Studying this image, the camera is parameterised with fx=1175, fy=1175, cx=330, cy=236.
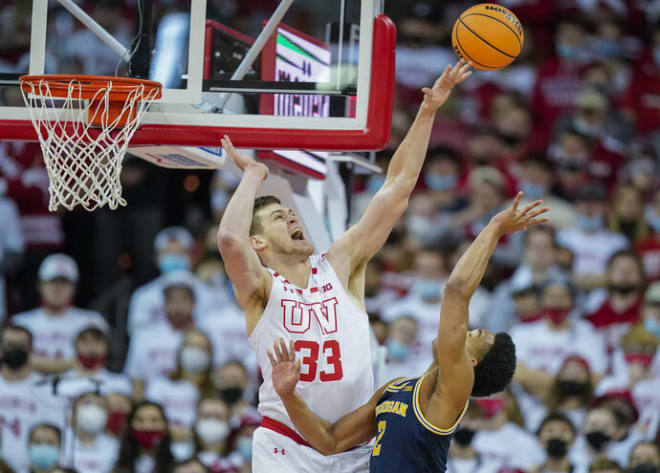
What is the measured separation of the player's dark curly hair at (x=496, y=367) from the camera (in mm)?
5562

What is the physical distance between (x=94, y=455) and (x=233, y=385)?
49.0 inches

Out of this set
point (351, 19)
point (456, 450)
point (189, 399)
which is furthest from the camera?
point (189, 399)

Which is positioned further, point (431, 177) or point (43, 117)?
point (431, 177)

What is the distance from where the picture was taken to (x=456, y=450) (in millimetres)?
8711

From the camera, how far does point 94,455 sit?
9117 millimetres

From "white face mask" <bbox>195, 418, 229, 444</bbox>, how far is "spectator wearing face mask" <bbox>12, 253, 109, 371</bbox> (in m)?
1.46

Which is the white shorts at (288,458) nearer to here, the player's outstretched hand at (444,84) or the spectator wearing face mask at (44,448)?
the player's outstretched hand at (444,84)

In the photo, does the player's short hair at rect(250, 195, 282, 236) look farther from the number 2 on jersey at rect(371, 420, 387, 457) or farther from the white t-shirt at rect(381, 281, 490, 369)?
the white t-shirt at rect(381, 281, 490, 369)

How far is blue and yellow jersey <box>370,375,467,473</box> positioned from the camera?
5.41m

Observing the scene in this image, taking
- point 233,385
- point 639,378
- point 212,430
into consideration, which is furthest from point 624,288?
point 212,430

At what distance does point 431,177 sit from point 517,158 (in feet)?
3.22

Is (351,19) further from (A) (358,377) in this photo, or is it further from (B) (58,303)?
(B) (58,303)

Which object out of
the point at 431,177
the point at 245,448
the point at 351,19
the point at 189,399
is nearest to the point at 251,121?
the point at 351,19

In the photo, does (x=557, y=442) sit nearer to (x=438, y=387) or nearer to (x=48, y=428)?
(x=438, y=387)
